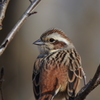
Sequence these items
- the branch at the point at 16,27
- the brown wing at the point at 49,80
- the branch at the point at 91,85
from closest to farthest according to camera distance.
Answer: the branch at the point at 91,85, the branch at the point at 16,27, the brown wing at the point at 49,80

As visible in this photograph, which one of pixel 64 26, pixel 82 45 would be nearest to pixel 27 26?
pixel 64 26

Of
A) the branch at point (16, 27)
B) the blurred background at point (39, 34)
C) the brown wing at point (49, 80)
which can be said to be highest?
the branch at point (16, 27)

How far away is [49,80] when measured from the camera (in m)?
5.23

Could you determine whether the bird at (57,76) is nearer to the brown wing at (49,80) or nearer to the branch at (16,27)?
the brown wing at (49,80)

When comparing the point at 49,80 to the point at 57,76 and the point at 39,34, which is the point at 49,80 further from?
the point at 39,34

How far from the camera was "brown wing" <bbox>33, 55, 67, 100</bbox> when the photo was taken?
5.19 m

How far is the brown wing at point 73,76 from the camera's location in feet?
17.4

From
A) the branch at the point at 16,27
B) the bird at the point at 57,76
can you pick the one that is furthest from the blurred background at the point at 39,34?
the branch at the point at 16,27

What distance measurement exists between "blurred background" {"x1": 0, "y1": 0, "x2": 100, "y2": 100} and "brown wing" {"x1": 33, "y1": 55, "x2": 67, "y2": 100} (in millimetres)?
3358

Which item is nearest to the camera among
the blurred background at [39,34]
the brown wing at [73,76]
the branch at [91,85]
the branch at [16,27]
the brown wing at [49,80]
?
the branch at [91,85]

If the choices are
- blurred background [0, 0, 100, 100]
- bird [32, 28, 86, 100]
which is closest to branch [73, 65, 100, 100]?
bird [32, 28, 86, 100]

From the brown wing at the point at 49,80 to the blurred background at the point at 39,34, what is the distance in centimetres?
336

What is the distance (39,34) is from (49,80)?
8.44 m

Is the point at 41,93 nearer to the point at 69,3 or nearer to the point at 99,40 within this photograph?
the point at 99,40
